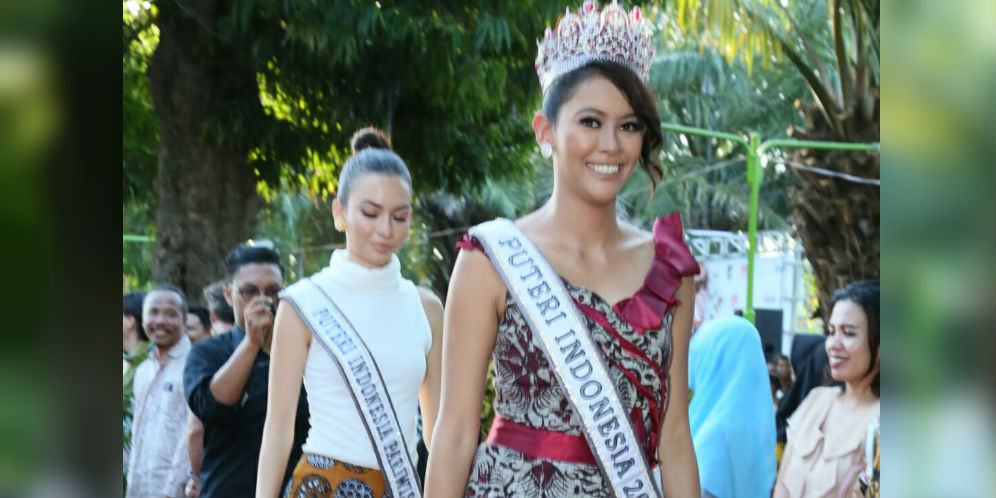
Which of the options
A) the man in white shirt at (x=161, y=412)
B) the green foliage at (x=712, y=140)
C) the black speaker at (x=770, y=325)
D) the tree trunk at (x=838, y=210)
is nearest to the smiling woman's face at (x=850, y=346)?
the man in white shirt at (x=161, y=412)

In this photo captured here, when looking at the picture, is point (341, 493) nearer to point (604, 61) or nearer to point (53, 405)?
point (604, 61)

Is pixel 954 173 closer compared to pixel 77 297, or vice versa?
pixel 954 173

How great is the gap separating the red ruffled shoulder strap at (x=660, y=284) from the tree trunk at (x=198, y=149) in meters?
3.34

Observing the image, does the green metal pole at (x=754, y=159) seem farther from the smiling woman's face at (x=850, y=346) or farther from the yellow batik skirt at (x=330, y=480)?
the yellow batik skirt at (x=330, y=480)

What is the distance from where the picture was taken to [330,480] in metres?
3.45

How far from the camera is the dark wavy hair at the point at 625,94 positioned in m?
2.63

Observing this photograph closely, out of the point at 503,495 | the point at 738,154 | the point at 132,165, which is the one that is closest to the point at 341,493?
the point at 503,495

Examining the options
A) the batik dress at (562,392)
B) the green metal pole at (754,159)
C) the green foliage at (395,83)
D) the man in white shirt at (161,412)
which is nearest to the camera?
the batik dress at (562,392)

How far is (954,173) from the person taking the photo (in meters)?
1.59

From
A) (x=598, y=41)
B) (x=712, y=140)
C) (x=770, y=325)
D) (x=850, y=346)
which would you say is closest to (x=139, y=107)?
(x=850, y=346)

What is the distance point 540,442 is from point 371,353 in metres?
1.32

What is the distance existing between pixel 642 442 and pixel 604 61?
2.52 feet

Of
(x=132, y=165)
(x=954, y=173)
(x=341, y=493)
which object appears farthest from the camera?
(x=132, y=165)

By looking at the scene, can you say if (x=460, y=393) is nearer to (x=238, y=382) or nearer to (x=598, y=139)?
(x=598, y=139)
